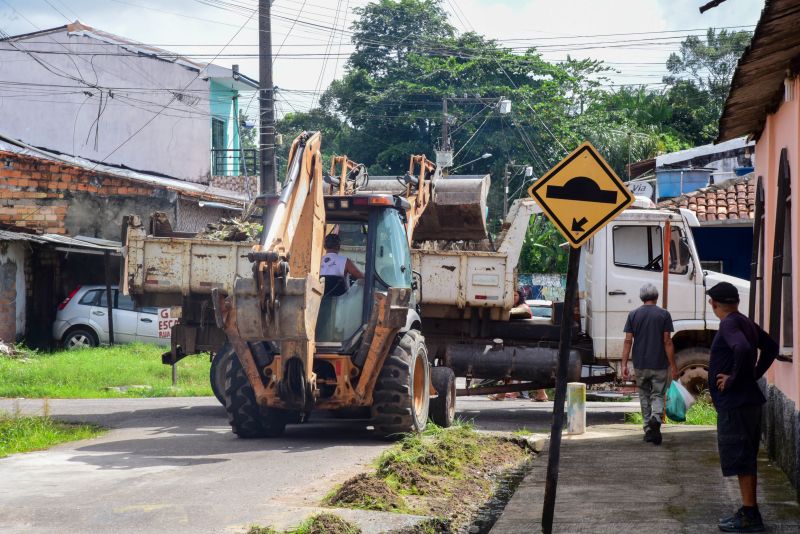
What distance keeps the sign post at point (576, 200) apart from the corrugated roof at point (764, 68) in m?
1.51

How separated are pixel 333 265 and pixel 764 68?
17.9ft

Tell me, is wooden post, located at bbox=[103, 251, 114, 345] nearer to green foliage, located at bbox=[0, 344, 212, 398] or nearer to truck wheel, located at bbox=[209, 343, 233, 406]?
green foliage, located at bbox=[0, 344, 212, 398]

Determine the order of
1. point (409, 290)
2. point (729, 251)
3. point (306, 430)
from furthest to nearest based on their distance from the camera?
point (729, 251), point (306, 430), point (409, 290)

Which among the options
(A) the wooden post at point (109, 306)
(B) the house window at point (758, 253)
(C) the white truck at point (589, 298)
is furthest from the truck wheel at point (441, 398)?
(A) the wooden post at point (109, 306)

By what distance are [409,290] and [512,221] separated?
12.4 ft

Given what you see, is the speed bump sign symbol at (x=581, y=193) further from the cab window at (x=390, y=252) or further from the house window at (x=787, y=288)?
the cab window at (x=390, y=252)

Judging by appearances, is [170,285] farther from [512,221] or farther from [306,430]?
[512,221]

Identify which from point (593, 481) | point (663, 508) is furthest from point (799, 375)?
point (593, 481)

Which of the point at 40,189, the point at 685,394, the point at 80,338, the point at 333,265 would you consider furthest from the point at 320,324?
the point at 40,189

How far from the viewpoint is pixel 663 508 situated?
27.6ft

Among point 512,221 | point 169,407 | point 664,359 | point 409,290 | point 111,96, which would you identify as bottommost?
point 169,407

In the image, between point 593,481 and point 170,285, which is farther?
point 170,285

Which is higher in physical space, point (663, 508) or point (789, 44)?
point (789, 44)

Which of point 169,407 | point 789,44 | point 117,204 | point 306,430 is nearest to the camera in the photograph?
point 789,44
